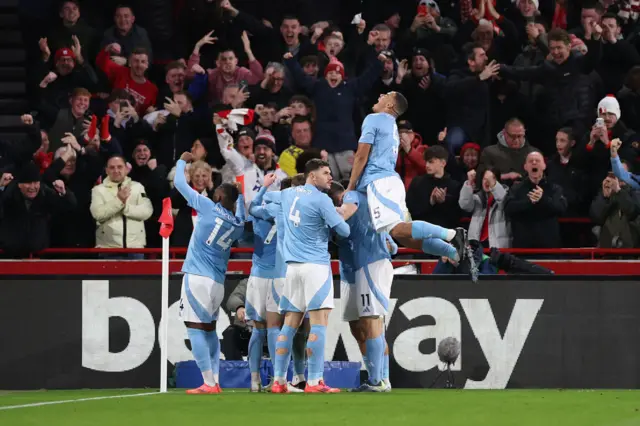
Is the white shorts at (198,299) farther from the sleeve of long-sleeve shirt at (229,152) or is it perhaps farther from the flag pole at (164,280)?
the sleeve of long-sleeve shirt at (229,152)

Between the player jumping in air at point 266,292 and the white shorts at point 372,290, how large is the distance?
1.09 meters

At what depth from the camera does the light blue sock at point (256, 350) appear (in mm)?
13570

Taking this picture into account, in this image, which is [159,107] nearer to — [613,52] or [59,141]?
[59,141]

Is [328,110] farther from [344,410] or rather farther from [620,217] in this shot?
[344,410]

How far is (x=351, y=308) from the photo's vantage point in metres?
12.5

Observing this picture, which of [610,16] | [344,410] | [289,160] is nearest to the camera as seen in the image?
[344,410]

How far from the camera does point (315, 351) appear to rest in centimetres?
1210

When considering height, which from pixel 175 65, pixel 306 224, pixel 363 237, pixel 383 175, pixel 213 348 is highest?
pixel 175 65

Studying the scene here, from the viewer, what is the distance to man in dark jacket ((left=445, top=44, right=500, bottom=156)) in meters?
18.4

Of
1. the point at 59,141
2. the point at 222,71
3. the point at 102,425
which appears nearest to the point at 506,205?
the point at 222,71

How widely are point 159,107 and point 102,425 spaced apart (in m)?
11.1

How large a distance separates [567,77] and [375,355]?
7.32 metres

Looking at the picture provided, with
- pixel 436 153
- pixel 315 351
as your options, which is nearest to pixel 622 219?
pixel 436 153

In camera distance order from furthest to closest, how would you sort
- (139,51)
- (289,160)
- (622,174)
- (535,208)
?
(139,51) → (289,160) → (622,174) → (535,208)
